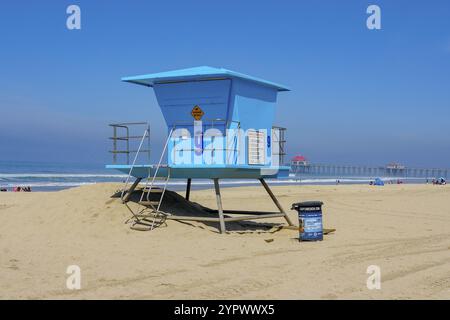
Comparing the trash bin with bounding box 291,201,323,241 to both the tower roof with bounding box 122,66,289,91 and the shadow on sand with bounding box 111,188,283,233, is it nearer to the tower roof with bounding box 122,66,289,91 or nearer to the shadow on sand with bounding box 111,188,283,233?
the shadow on sand with bounding box 111,188,283,233

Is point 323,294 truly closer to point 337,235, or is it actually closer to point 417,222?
point 337,235

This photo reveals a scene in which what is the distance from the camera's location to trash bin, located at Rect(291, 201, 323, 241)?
1268 cm

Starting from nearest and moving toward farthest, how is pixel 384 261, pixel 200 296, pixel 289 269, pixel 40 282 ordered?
1. pixel 200 296
2. pixel 40 282
3. pixel 289 269
4. pixel 384 261

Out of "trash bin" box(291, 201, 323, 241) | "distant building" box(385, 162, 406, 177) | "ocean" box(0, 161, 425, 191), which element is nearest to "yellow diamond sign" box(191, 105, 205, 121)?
"trash bin" box(291, 201, 323, 241)

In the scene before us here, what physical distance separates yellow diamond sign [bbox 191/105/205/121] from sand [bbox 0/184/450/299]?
270 cm

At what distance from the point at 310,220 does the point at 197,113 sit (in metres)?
3.95

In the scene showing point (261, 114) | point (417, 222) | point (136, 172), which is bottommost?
point (417, 222)

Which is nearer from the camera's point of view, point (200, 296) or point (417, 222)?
point (200, 296)

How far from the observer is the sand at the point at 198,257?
7793 mm

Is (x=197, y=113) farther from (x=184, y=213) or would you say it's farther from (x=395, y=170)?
(x=395, y=170)

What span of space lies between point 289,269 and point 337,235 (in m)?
5.23

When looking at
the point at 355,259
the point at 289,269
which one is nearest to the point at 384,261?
the point at 355,259
